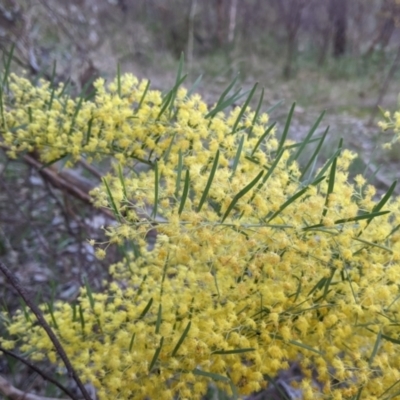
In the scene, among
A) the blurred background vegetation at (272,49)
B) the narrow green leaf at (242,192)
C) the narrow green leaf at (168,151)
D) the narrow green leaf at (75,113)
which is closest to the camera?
the narrow green leaf at (242,192)

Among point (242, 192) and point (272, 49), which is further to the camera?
point (272, 49)

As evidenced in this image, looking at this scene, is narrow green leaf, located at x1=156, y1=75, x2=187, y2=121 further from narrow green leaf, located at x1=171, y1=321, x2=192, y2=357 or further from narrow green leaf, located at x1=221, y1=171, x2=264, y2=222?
narrow green leaf, located at x1=171, y1=321, x2=192, y2=357

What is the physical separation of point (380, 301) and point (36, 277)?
1651 millimetres

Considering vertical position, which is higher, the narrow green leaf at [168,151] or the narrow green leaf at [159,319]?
Answer: the narrow green leaf at [168,151]

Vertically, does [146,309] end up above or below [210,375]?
above

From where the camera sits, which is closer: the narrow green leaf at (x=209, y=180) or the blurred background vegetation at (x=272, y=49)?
the narrow green leaf at (x=209, y=180)

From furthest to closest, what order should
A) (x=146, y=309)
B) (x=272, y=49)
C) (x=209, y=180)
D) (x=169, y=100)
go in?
1. (x=272, y=49)
2. (x=169, y=100)
3. (x=146, y=309)
4. (x=209, y=180)

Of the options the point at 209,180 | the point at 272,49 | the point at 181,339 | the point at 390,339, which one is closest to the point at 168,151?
the point at 209,180

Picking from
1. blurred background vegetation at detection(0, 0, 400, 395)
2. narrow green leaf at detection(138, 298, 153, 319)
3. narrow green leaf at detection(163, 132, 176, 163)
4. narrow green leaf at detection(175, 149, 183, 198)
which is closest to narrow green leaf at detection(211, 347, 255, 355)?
narrow green leaf at detection(138, 298, 153, 319)

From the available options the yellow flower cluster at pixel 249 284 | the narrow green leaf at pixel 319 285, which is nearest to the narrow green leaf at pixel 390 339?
the yellow flower cluster at pixel 249 284

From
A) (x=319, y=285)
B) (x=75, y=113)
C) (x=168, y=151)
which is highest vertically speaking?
(x=75, y=113)

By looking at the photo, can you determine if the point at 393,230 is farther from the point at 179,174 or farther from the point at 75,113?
the point at 75,113

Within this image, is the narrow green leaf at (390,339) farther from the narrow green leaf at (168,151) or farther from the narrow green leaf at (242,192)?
the narrow green leaf at (168,151)

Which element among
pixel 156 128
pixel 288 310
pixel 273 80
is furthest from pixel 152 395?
pixel 273 80
